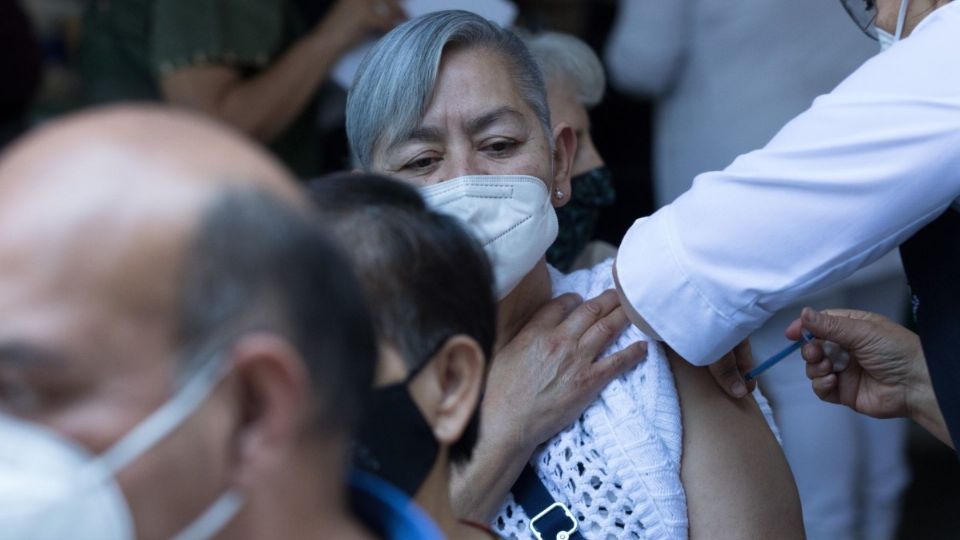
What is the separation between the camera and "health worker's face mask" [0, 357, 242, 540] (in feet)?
3.34

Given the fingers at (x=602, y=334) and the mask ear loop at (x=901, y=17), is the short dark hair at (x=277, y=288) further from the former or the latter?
the mask ear loop at (x=901, y=17)

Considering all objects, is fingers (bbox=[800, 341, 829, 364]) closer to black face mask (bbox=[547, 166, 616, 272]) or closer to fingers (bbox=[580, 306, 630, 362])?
fingers (bbox=[580, 306, 630, 362])

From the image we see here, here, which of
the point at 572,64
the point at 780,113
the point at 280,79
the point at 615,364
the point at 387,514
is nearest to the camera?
the point at 387,514

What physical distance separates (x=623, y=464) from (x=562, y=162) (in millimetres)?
609

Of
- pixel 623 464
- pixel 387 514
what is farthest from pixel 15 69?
pixel 387 514

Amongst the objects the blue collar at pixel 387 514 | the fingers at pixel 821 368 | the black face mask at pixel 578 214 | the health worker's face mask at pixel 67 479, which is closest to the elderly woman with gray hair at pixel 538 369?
the fingers at pixel 821 368

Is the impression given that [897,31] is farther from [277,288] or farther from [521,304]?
[277,288]

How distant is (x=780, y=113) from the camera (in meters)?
3.20

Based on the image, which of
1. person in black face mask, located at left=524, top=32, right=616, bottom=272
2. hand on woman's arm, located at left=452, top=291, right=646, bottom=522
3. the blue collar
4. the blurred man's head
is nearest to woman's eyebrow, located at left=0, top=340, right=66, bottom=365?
the blurred man's head

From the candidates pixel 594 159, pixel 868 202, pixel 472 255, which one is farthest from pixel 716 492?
pixel 594 159

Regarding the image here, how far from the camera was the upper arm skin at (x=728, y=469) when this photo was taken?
2041 mm

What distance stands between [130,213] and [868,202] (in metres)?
1.09

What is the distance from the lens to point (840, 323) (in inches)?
85.5

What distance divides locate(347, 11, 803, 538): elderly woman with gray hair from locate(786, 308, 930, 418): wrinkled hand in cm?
14
